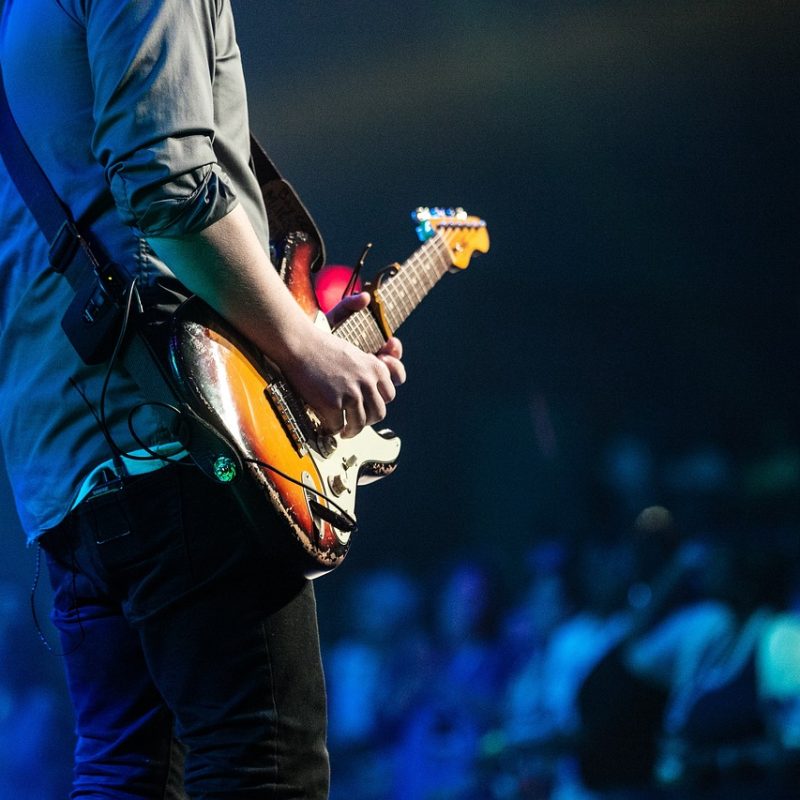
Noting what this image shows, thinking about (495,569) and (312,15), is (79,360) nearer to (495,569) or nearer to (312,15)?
(495,569)

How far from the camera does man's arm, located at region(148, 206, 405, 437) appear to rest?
2.53 feet

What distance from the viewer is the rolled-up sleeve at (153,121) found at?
737mm

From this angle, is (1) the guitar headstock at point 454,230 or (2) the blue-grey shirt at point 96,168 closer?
(2) the blue-grey shirt at point 96,168

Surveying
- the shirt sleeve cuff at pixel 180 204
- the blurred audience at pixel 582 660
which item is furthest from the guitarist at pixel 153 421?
the blurred audience at pixel 582 660

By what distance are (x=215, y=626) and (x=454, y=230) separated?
1.05 metres

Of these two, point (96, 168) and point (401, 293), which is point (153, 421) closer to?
point (96, 168)

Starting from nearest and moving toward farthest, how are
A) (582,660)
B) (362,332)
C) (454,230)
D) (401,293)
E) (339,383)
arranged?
(339,383) → (362,332) → (401,293) → (454,230) → (582,660)

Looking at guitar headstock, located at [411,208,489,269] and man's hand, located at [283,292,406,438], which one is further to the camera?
guitar headstock, located at [411,208,489,269]

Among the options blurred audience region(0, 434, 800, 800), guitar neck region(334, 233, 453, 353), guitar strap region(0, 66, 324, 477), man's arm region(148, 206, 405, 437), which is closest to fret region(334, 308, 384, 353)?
guitar neck region(334, 233, 453, 353)

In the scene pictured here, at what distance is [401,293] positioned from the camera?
1.32 m

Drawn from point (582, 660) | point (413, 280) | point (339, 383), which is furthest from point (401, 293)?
point (582, 660)

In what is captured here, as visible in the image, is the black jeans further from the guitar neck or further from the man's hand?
the guitar neck

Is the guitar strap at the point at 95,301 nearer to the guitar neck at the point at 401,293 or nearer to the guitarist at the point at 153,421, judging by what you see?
the guitarist at the point at 153,421

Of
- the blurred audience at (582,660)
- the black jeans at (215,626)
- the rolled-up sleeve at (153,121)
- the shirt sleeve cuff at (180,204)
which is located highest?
the rolled-up sleeve at (153,121)
